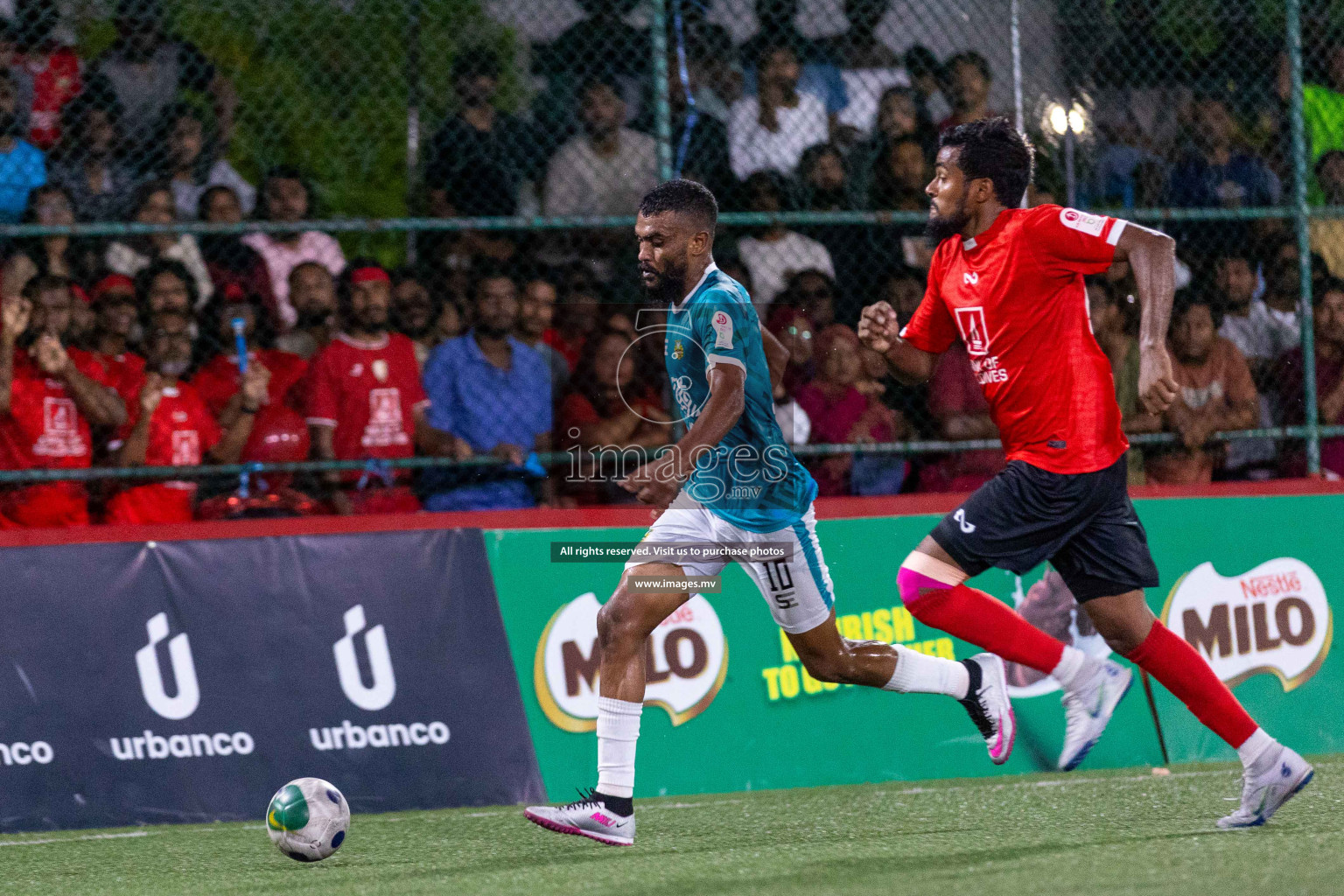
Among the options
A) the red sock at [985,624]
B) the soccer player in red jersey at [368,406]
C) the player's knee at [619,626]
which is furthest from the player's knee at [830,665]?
the soccer player in red jersey at [368,406]

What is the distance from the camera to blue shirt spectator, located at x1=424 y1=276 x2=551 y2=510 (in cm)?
705

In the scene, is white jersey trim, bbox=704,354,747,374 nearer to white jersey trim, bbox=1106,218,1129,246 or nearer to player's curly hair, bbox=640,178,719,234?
player's curly hair, bbox=640,178,719,234

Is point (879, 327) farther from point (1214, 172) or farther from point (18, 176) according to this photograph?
point (18, 176)

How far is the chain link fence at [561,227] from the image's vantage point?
707 centimetres

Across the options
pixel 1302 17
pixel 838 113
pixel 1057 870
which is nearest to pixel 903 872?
pixel 1057 870

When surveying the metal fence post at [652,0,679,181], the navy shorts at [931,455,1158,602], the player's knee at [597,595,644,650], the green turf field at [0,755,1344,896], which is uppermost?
the metal fence post at [652,0,679,181]

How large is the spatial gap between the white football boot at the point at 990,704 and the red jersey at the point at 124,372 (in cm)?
388

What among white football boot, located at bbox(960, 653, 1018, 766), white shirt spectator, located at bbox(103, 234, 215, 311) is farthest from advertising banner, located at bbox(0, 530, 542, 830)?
white football boot, located at bbox(960, 653, 1018, 766)

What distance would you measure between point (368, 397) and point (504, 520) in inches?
39.2

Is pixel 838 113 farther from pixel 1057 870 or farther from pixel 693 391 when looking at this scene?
pixel 1057 870

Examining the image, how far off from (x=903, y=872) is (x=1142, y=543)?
146 centimetres

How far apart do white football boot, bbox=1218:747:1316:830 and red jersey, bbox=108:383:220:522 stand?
179 inches

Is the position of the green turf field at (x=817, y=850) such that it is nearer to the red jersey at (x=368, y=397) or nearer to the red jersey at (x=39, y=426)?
the red jersey at (x=39, y=426)

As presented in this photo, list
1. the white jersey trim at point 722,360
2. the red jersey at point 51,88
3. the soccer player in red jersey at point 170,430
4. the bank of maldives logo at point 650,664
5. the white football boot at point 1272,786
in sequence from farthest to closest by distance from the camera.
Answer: the red jersey at point 51,88
the soccer player in red jersey at point 170,430
the bank of maldives logo at point 650,664
the white jersey trim at point 722,360
the white football boot at point 1272,786
